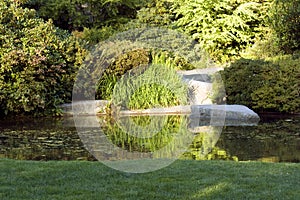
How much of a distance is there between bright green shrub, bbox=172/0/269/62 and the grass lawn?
1065 cm

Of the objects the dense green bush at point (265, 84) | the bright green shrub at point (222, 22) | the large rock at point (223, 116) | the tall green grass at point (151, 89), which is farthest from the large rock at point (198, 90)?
the bright green shrub at point (222, 22)

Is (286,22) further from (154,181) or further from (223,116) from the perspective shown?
(154,181)

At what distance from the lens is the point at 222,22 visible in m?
16.0

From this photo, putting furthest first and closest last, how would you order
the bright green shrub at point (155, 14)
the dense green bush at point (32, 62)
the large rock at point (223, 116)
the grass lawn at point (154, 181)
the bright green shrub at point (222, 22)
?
the bright green shrub at point (222, 22) → the bright green shrub at point (155, 14) → the dense green bush at point (32, 62) → the large rock at point (223, 116) → the grass lawn at point (154, 181)

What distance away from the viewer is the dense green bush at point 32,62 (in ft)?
34.6

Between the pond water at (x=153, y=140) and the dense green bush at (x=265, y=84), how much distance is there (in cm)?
80

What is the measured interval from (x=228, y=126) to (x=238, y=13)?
7.43 m

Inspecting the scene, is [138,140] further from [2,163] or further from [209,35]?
[209,35]

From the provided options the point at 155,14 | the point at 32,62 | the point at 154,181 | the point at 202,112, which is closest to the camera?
the point at 154,181

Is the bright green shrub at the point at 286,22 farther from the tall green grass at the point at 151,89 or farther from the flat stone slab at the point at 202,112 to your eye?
the flat stone slab at the point at 202,112

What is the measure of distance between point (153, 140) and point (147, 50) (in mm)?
4331

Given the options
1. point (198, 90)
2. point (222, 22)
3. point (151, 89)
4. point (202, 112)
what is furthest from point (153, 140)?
point (222, 22)

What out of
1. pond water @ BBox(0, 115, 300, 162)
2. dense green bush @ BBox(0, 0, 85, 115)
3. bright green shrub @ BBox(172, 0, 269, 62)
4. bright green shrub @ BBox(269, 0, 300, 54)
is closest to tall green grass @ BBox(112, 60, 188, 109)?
pond water @ BBox(0, 115, 300, 162)

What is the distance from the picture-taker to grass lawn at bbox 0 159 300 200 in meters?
4.25
